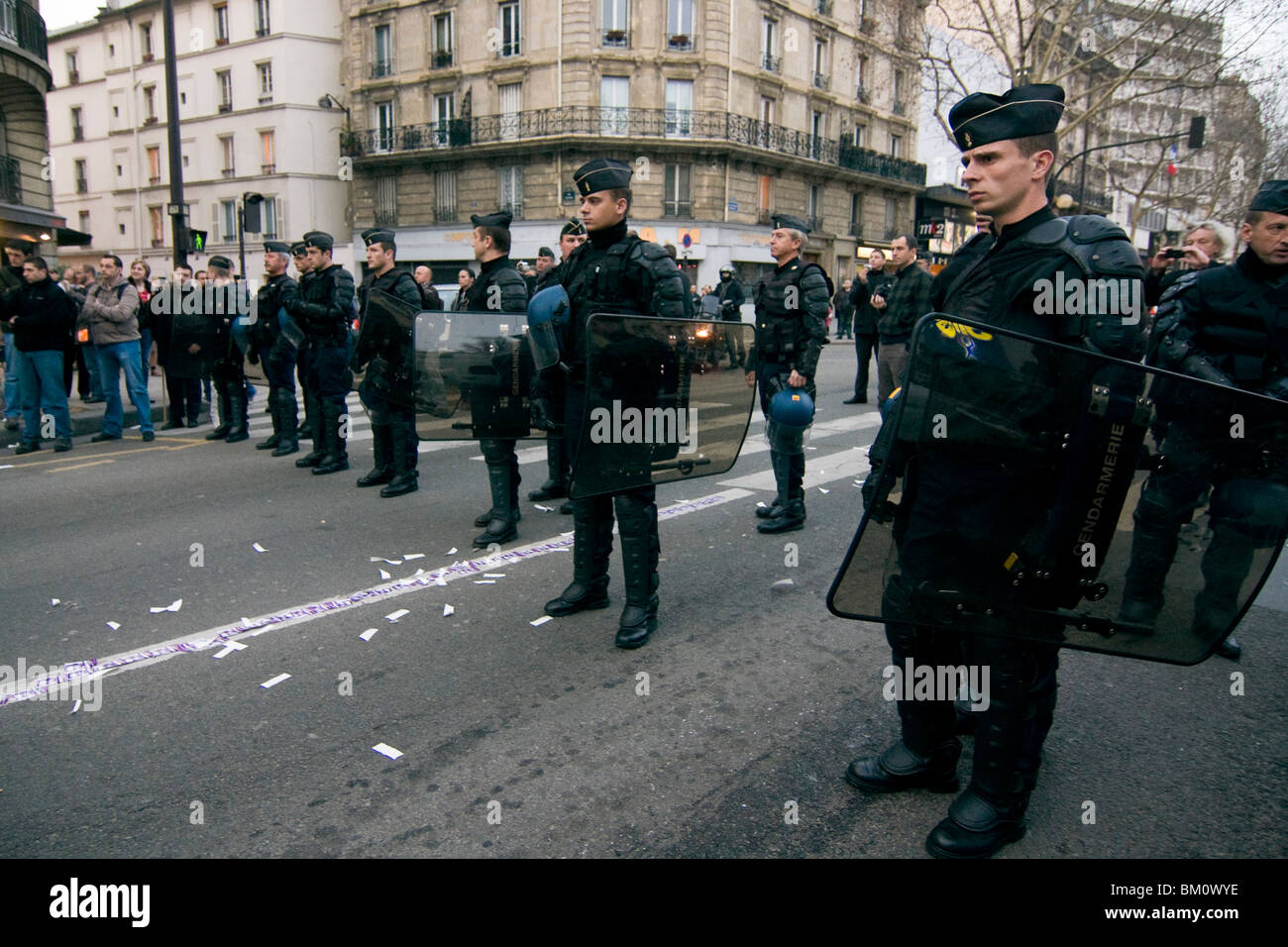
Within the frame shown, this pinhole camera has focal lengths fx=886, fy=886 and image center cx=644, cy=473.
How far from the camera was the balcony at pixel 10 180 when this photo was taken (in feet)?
61.0

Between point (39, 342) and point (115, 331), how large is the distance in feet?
3.15

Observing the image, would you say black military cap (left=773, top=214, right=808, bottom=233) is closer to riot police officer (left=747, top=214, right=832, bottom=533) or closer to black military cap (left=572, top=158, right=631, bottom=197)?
riot police officer (left=747, top=214, right=832, bottom=533)

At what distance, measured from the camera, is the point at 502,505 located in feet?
18.9

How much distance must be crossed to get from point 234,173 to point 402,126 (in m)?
8.56

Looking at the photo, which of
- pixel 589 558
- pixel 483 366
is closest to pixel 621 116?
pixel 483 366

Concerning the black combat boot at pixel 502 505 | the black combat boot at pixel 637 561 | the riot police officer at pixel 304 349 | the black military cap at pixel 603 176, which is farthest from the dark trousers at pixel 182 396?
the black combat boot at pixel 637 561

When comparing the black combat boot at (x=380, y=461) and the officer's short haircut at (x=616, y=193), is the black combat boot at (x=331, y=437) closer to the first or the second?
the black combat boot at (x=380, y=461)

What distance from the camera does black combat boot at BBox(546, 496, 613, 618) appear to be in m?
4.32

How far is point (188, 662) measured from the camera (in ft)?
12.4

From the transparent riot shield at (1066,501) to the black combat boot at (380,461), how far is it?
564 centimetres

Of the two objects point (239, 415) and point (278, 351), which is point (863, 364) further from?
point (239, 415)

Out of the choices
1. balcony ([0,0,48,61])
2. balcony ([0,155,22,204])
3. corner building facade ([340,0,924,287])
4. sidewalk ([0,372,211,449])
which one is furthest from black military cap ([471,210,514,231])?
corner building facade ([340,0,924,287])

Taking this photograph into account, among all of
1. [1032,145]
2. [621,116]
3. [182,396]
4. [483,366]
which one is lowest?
[182,396]

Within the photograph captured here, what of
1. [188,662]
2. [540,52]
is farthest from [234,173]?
[188,662]
